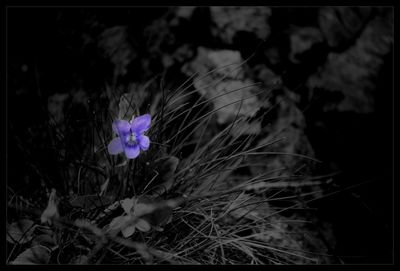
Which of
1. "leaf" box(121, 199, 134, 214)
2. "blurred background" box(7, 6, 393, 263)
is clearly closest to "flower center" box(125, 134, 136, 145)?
"leaf" box(121, 199, 134, 214)

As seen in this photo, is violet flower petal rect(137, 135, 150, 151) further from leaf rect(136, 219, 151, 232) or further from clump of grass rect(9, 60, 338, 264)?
leaf rect(136, 219, 151, 232)

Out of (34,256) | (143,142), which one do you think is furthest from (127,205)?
(34,256)

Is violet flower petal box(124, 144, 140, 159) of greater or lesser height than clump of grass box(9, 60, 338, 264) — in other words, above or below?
above

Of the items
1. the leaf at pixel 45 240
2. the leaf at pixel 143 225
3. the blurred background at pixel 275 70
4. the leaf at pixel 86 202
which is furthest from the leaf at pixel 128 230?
the blurred background at pixel 275 70

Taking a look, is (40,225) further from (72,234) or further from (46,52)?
(46,52)

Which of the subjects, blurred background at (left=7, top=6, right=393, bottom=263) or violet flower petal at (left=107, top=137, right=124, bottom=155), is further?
blurred background at (left=7, top=6, right=393, bottom=263)

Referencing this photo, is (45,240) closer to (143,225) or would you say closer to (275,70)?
(143,225)

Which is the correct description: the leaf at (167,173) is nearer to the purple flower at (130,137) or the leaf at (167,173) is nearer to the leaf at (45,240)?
the purple flower at (130,137)

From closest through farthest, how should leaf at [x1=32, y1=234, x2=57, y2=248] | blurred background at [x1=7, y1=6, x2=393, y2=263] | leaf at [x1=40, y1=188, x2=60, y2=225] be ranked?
1. leaf at [x1=40, y1=188, x2=60, y2=225]
2. leaf at [x1=32, y1=234, x2=57, y2=248]
3. blurred background at [x1=7, y1=6, x2=393, y2=263]
